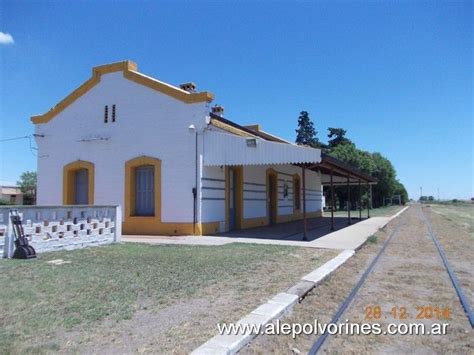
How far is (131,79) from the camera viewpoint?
53.5 feet

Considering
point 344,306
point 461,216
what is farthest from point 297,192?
point 461,216

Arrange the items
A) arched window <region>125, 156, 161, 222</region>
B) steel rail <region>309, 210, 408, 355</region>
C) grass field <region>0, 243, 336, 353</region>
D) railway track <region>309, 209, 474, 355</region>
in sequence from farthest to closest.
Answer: arched window <region>125, 156, 161, 222</region> → grass field <region>0, 243, 336, 353</region> → railway track <region>309, 209, 474, 355</region> → steel rail <region>309, 210, 408, 355</region>

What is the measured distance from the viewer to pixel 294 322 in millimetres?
5168

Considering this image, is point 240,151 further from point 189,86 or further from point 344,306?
point 344,306

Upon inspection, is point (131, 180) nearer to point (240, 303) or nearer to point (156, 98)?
point (156, 98)

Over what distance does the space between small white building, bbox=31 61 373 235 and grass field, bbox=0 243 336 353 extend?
14.4ft

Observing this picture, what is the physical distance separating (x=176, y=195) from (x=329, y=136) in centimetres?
5394

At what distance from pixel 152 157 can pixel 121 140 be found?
1.64 meters

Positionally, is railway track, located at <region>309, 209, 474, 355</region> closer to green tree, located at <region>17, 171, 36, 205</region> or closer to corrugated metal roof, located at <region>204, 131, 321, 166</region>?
corrugated metal roof, located at <region>204, 131, 321, 166</region>

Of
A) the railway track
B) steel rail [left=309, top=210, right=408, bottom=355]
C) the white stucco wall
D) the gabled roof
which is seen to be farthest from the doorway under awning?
the railway track

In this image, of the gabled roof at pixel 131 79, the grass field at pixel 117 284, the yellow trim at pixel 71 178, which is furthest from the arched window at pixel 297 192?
the grass field at pixel 117 284

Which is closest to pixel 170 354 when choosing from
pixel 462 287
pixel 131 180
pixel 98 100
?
pixel 462 287

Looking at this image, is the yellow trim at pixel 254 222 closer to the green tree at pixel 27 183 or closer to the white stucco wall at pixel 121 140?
the white stucco wall at pixel 121 140

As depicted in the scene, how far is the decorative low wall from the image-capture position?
29.6ft
